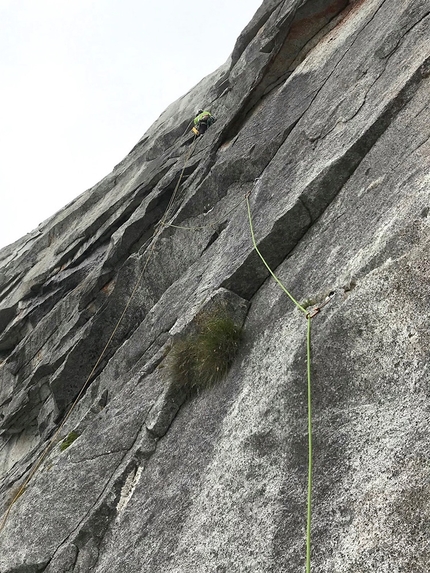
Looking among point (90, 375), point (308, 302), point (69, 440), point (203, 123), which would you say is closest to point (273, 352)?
point (308, 302)

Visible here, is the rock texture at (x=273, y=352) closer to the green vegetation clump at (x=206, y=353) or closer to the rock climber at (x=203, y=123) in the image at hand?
the green vegetation clump at (x=206, y=353)

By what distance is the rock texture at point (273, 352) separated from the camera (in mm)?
5324

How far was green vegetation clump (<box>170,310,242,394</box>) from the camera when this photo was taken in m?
7.82

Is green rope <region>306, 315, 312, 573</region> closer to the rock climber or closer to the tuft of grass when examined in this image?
the tuft of grass

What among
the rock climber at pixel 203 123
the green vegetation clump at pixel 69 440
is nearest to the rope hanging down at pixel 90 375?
the green vegetation clump at pixel 69 440

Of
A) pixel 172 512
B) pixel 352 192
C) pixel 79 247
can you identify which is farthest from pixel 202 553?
pixel 79 247

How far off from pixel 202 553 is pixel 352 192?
4587 mm

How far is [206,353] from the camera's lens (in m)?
7.99

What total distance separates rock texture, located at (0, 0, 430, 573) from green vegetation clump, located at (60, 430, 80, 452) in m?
0.14

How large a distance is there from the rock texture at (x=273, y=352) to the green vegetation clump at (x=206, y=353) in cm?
18

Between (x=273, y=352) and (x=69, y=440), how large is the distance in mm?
4745

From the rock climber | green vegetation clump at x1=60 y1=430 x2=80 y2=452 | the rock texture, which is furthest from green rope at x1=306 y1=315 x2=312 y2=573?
the rock climber

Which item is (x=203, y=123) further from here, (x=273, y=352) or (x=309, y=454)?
(x=309, y=454)

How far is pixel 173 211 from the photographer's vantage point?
45.8 ft
